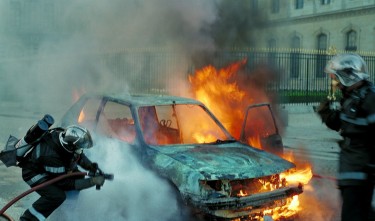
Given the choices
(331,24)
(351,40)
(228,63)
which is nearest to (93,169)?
(228,63)

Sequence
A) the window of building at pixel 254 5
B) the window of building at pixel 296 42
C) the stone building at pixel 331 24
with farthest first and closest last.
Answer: the window of building at pixel 296 42 → the stone building at pixel 331 24 → the window of building at pixel 254 5

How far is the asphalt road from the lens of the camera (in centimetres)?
532

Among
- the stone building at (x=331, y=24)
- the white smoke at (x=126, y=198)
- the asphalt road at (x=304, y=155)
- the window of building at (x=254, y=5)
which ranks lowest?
the asphalt road at (x=304, y=155)

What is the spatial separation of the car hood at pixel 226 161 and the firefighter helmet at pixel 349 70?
4.18 ft

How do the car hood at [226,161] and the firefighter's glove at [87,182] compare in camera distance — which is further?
the car hood at [226,161]

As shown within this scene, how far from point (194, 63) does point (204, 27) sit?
2.70ft

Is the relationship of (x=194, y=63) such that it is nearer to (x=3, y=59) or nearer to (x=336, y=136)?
(x=336, y=136)

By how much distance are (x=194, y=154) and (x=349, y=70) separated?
1.84m

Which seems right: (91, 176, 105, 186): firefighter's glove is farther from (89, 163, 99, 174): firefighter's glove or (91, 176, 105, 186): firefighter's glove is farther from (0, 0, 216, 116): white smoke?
(0, 0, 216, 116): white smoke

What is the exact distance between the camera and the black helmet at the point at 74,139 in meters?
3.55

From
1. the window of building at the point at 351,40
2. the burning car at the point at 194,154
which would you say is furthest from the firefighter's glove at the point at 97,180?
the window of building at the point at 351,40

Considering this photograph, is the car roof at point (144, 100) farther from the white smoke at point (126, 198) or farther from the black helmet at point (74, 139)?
the black helmet at point (74, 139)

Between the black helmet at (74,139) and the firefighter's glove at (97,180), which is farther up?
the black helmet at (74,139)

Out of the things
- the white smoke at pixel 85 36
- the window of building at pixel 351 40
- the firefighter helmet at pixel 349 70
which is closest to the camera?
the firefighter helmet at pixel 349 70
